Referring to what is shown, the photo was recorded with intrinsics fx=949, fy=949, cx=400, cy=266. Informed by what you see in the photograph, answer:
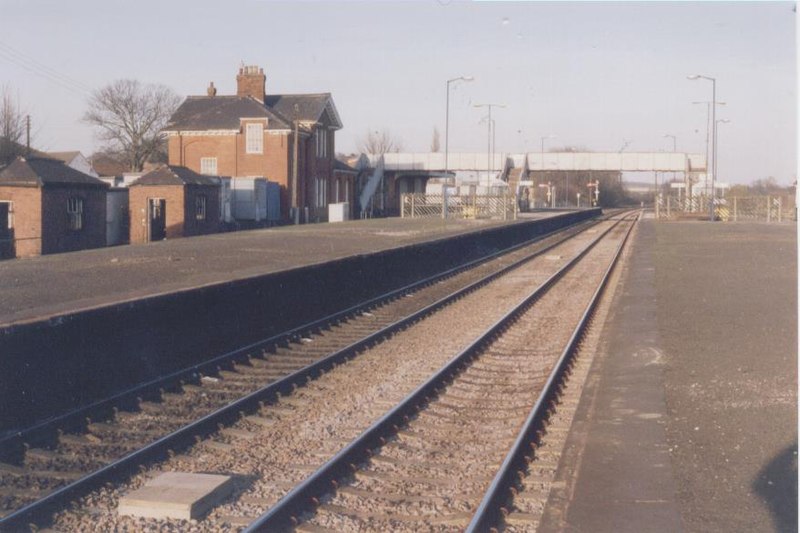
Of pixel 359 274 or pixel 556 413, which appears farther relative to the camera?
pixel 359 274

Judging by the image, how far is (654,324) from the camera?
13.1 meters

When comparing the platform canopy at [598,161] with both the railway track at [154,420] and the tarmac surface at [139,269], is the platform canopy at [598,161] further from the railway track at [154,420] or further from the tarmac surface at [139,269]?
the railway track at [154,420]

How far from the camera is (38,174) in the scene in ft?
104

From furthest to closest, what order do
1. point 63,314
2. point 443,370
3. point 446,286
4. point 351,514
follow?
1. point 446,286
2. point 443,370
3. point 63,314
4. point 351,514

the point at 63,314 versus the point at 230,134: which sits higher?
the point at 230,134

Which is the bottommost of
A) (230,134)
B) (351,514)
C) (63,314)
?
(351,514)

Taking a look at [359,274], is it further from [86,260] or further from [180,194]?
[180,194]

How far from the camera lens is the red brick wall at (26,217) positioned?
31.4 m

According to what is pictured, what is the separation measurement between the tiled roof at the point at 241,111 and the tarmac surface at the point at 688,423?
39636 millimetres

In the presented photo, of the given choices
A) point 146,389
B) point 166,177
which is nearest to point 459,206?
point 166,177

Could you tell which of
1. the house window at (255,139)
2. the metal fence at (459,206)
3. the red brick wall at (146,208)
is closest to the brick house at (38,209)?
the red brick wall at (146,208)

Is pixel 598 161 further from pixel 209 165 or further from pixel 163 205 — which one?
pixel 163 205

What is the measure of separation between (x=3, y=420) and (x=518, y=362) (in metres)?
6.10

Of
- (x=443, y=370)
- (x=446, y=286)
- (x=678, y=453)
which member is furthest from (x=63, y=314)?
(x=446, y=286)
